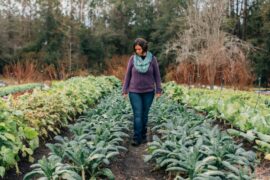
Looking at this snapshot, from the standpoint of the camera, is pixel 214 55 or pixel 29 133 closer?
pixel 29 133

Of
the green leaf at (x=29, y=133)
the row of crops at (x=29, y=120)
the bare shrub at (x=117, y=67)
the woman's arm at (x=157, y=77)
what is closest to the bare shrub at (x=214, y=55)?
the bare shrub at (x=117, y=67)

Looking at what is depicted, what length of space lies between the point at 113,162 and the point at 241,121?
2.14m

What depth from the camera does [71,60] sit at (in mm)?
30094

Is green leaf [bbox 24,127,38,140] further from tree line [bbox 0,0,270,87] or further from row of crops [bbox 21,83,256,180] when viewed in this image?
tree line [bbox 0,0,270,87]

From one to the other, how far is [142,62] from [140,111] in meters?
0.74

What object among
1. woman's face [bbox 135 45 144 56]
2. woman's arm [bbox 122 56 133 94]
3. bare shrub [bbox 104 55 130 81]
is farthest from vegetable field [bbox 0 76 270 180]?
bare shrub [bbox 104 55 130 81]

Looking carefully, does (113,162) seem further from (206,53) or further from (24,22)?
(24,22)

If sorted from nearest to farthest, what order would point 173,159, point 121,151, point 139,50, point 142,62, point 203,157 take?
point 173,159
point 203,157
point 121,151
point 139,50
point 142,62

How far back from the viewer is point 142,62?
18.2ft

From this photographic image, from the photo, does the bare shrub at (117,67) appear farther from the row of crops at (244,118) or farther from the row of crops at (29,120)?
the row of crops at (29,120)

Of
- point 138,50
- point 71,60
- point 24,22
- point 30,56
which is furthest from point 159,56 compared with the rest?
point 138,50

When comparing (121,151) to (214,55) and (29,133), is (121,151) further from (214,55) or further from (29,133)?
(214,55)

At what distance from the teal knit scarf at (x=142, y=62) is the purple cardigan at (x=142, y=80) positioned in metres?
0.07

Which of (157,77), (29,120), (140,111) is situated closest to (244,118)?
(157,77)
